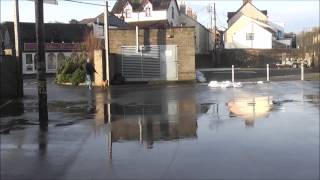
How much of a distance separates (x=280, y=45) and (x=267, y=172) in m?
90.6

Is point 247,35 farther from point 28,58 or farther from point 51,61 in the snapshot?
point 28,58

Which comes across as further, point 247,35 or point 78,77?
point 247,35

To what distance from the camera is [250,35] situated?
90.6 metres

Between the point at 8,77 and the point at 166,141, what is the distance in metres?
14.9

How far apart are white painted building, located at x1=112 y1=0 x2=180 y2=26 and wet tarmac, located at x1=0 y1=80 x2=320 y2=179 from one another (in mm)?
56352

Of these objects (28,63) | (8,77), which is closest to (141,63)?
(8,77)

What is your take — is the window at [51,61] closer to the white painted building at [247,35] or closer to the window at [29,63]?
the window at [29,63]

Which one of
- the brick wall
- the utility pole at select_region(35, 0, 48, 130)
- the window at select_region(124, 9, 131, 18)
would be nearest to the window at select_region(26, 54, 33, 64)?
the window at select_region(124, 9, 131, 18)

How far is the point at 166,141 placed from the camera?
39.4 feet

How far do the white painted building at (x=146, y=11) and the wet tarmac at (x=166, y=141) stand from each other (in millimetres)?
56352

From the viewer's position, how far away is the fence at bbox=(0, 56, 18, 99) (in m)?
25.0

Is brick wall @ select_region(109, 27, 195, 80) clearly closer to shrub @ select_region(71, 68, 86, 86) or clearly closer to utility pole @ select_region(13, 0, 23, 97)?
shrub @ select_region(71, 68, 86, 86)

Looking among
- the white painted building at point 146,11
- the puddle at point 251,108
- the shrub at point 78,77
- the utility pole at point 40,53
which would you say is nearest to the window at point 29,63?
the white painted building at point 146,11

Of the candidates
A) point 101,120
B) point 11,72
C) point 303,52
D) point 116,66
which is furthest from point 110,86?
point 303,52
